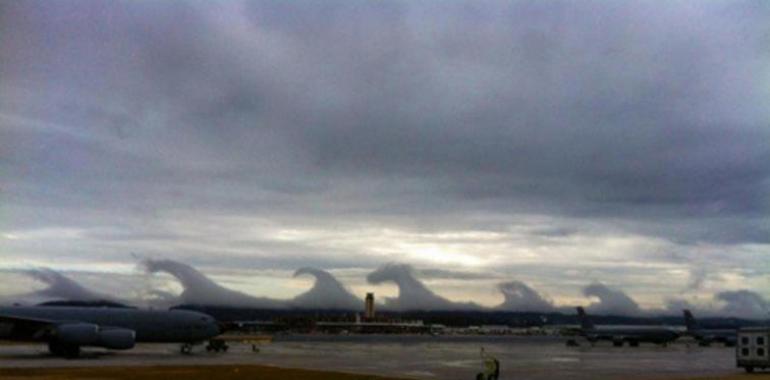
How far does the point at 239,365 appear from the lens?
49.1m

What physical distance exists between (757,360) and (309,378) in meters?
29.3

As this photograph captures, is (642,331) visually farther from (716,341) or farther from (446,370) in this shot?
(446,370)

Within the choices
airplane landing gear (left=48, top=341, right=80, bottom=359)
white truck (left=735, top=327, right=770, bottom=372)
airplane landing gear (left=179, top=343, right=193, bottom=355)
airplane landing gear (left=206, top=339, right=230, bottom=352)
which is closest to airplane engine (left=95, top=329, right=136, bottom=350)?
airplane landing gear (left=48, top=341, right=80, bottom=359)

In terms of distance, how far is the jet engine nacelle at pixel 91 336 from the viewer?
189 feet

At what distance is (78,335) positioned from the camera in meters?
A: 57.7

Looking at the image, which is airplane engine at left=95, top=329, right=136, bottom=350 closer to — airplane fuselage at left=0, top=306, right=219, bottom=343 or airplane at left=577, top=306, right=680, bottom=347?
airplane fuselage at left=0, top=306, right=219, bottom=343

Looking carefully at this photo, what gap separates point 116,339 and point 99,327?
14.3 feet

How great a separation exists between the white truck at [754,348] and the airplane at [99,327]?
40.8 m

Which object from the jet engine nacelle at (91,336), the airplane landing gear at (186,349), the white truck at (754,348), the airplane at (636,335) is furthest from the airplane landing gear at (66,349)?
the airplane at (636,335)

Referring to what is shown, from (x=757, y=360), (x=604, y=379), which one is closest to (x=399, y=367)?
(x=604, y=379)

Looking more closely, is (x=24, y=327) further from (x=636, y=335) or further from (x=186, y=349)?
(x=636, y=335)

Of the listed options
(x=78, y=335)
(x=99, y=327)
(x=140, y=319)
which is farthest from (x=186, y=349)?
(x=78, y=335)

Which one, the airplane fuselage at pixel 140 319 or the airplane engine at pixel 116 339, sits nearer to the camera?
the airplane engine at pixel 116 339

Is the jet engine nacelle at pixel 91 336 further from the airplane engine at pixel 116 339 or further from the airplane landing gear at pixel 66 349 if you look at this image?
the airplane landing gear at pixel 66 349
